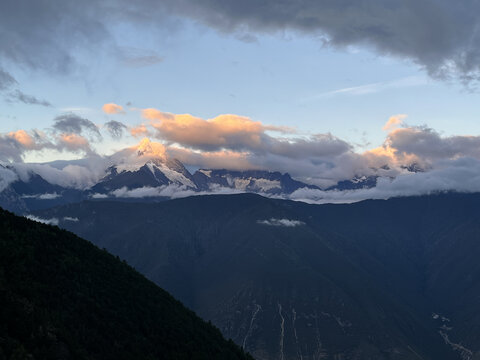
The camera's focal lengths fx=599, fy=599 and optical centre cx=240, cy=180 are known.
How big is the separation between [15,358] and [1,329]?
23.3 metres

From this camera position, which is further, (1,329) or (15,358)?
(1,329)

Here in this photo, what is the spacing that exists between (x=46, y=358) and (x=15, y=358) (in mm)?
21675

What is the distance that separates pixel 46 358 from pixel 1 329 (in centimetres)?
1763

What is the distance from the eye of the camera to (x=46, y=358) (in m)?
199

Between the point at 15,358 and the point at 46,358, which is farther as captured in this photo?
the point at 46,358

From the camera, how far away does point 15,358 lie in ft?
586

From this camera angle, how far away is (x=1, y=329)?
198125mm
